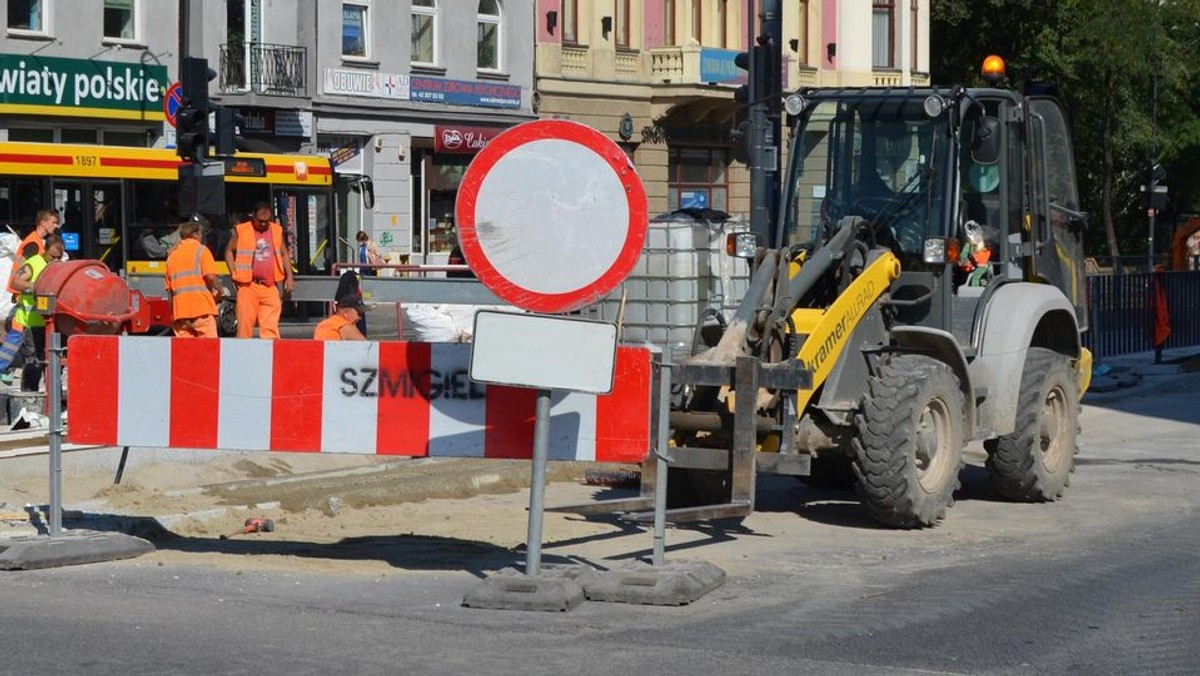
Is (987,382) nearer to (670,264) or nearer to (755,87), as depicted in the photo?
(670,264)

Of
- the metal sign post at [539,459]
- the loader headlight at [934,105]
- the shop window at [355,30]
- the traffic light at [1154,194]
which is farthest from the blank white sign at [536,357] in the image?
the shop window at [355,30]

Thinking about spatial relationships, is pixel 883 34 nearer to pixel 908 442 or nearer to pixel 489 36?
pixel 489 36

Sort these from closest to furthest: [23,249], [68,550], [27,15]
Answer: [68,550] → [23,249] → [27,15]

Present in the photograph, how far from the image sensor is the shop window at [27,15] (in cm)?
3403

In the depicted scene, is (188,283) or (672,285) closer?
(672,285)

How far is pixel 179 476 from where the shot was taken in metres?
13.1

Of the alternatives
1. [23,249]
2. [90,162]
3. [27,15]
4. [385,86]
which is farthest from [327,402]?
[385,86]

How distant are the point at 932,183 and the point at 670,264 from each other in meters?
3.48

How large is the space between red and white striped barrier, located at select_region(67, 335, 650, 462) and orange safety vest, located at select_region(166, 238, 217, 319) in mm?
7851

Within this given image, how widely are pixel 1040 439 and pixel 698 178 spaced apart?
34.9 m

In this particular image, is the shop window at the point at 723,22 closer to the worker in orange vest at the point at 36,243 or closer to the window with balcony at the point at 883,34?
the window with balcony at the point at 883,34

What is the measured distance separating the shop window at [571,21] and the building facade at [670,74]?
2cm

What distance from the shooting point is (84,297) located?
15180 mm

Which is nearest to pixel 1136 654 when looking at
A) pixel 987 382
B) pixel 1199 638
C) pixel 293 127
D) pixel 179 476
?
pixel 1199 638
